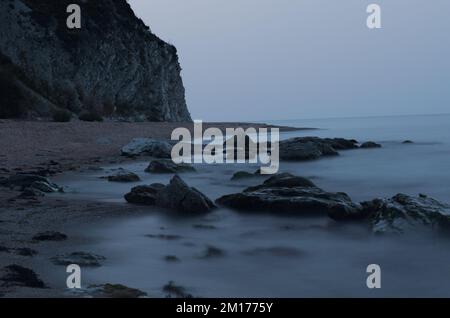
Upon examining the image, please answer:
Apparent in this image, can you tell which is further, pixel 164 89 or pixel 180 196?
pixel 164 89

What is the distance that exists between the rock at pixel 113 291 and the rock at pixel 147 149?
602 inches

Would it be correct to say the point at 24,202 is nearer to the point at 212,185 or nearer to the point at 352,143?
the point at 212,185

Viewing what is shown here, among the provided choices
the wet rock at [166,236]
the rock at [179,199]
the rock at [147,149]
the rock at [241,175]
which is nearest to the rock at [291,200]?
the rock at [179,199]

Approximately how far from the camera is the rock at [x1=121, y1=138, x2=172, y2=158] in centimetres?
1984

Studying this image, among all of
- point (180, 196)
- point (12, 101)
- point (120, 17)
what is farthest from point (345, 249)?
point (120, 17)

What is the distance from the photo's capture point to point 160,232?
7.26m

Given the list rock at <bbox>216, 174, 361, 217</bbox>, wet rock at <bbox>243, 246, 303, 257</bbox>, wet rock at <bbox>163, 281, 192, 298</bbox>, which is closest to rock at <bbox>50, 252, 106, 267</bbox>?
wet rock at <bbox>163, 281, 192, 298</bbox>

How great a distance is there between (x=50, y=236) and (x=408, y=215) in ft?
17.1

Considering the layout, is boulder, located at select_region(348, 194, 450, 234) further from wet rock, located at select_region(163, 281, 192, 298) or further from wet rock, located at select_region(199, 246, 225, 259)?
wet rock, located at select_region(163, 281, 192, 298)

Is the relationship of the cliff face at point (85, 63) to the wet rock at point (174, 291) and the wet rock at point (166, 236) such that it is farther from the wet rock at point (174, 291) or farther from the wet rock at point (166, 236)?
the wet rock at point (174, 291)

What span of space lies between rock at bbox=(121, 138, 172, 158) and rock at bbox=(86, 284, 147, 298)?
15.3 meters

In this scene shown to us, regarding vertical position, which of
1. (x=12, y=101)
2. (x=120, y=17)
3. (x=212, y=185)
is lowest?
(x=212, y=185)

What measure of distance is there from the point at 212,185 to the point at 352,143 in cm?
1693

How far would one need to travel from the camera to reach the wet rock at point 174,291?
462cm
